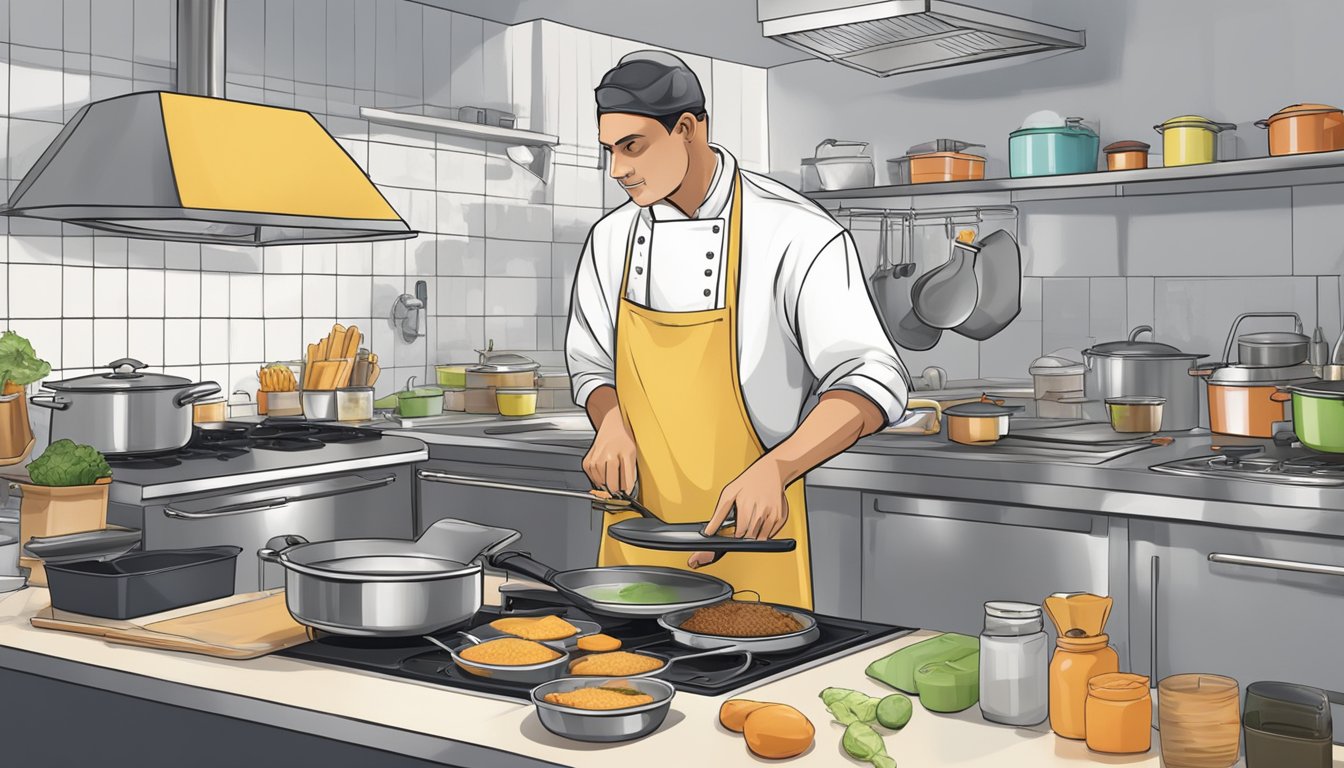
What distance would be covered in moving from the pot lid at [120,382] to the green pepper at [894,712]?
226 cm

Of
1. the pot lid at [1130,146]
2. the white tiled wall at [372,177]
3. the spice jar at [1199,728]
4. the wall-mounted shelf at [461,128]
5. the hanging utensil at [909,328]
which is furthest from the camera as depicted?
the hanging utensil at [909,328]

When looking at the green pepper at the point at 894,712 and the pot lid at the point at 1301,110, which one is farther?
the pot lid at the point at 1301,110

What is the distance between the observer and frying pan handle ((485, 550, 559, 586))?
1635 mm

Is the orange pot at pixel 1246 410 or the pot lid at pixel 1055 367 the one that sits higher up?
the pot lid at pixel 1055 367

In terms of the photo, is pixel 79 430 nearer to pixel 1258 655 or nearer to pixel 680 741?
pixel 680 741

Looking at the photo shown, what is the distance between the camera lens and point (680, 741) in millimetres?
1228

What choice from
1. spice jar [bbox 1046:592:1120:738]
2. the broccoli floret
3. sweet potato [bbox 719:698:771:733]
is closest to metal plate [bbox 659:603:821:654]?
sweet potato [bbox 719:698:771:733]

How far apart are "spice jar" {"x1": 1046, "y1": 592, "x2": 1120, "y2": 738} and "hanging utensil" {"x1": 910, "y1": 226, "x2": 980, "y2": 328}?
2.57 m

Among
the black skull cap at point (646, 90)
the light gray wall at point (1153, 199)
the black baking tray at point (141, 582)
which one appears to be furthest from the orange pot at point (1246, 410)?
the black baking tray at point (141, 582)

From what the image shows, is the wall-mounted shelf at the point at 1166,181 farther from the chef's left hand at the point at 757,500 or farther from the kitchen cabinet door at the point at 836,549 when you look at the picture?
the chef's left hand at the point at 757,500

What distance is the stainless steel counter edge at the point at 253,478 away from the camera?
109 inches

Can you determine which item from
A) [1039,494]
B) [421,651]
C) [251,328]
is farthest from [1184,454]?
[251,328]

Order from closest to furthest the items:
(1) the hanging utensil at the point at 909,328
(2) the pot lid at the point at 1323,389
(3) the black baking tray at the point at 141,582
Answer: (3) the black baking tray at the point at 141,582
(2) the pot lid at the point at 1323,389
(1) the hanging utensil at the point at 909,328

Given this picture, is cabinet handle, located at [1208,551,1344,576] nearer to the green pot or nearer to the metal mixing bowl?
the green pot
